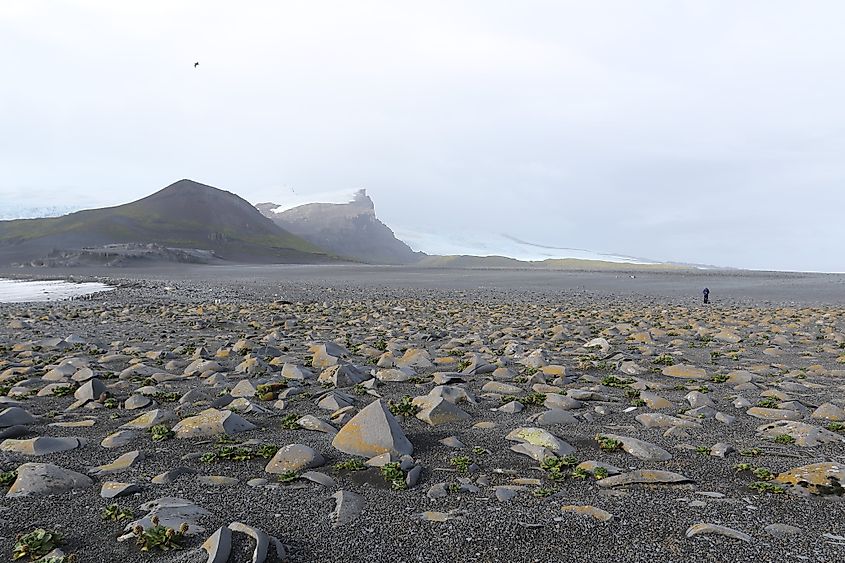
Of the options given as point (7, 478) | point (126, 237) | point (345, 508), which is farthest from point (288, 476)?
point (126, 237)

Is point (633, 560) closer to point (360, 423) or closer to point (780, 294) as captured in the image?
point (360, 423)

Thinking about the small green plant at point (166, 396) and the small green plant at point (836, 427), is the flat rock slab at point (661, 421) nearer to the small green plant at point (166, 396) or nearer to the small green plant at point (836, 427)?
the small green plant at point (836, 427)

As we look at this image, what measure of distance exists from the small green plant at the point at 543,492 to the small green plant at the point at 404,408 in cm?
284

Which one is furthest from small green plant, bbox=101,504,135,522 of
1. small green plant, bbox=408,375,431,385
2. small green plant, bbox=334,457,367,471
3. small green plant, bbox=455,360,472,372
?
small green plant, bbox=455,360,472,372

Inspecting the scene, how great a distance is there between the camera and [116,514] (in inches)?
180

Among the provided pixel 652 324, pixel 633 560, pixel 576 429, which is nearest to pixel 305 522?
pixel 633 560

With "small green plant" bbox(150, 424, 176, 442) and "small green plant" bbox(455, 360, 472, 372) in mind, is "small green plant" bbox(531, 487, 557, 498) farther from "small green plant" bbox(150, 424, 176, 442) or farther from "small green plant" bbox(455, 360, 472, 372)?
"small green plant" bbox(455, 360, 472, 372)

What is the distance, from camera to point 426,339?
1546 cm

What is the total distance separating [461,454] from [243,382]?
14.5 feet

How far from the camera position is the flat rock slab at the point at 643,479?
17.4 feet

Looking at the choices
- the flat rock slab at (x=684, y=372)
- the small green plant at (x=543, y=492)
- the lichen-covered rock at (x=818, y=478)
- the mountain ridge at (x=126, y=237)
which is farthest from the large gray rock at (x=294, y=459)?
the mountain ridge at (x=126, y=237)

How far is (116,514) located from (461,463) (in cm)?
317

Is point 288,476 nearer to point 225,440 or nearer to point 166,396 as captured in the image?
point 225,440

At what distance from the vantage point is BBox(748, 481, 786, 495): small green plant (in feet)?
16.8
